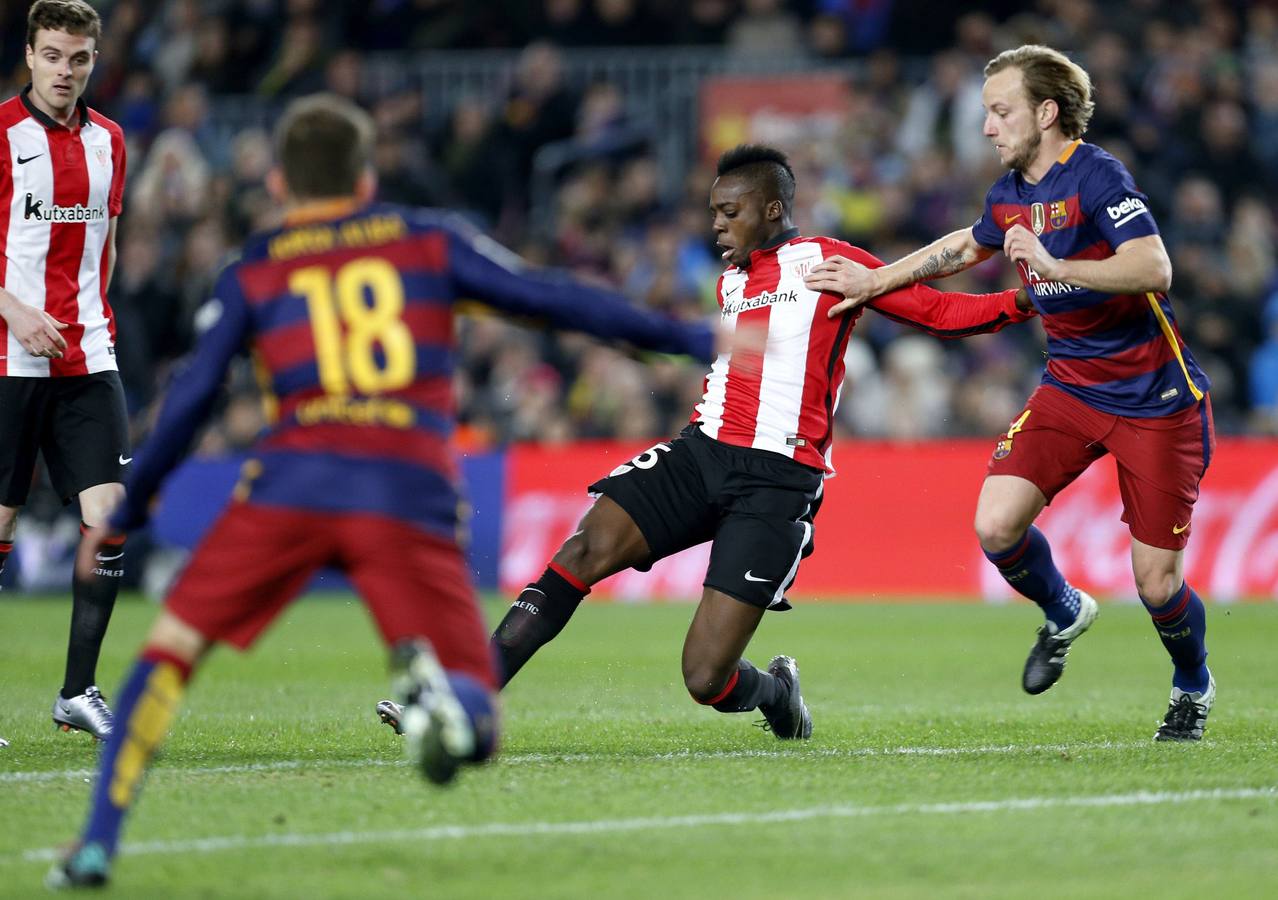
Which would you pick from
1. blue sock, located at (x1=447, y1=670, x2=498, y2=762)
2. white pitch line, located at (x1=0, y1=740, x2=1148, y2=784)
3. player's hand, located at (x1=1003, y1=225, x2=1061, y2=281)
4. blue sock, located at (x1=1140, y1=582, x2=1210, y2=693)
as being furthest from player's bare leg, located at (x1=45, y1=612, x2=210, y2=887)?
blue sock, located at (x1=1140, y1=582, x2=1210, y2=693)

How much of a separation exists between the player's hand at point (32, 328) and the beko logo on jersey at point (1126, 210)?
159 inches

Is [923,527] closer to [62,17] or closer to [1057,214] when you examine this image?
[1057,214]

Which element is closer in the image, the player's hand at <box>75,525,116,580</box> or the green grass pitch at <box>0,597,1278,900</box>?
the green grass pitch at <box>0,597,1278,900</box>

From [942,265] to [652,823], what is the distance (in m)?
2.92

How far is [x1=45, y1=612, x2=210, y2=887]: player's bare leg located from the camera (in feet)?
14.4

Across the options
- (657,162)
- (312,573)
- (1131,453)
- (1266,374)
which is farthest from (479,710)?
(657,162)

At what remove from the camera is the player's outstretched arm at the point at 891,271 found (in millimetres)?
7109

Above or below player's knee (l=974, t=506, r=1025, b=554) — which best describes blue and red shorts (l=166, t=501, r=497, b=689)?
above

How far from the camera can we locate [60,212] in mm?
7480

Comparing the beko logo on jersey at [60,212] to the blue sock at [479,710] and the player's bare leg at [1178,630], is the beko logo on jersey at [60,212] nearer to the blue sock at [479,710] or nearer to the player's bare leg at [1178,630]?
the blue sock at [479,710]

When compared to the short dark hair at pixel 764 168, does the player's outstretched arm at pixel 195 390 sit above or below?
below

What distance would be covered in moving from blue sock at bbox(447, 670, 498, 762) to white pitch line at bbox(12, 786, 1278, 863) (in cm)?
71

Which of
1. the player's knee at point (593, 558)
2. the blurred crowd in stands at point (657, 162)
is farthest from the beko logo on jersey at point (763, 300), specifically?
the blurred crowd in stands at point (657, 162)

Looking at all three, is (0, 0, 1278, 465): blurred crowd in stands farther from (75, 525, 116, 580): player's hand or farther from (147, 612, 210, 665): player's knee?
(147, 612, 210, 665): player's knee
